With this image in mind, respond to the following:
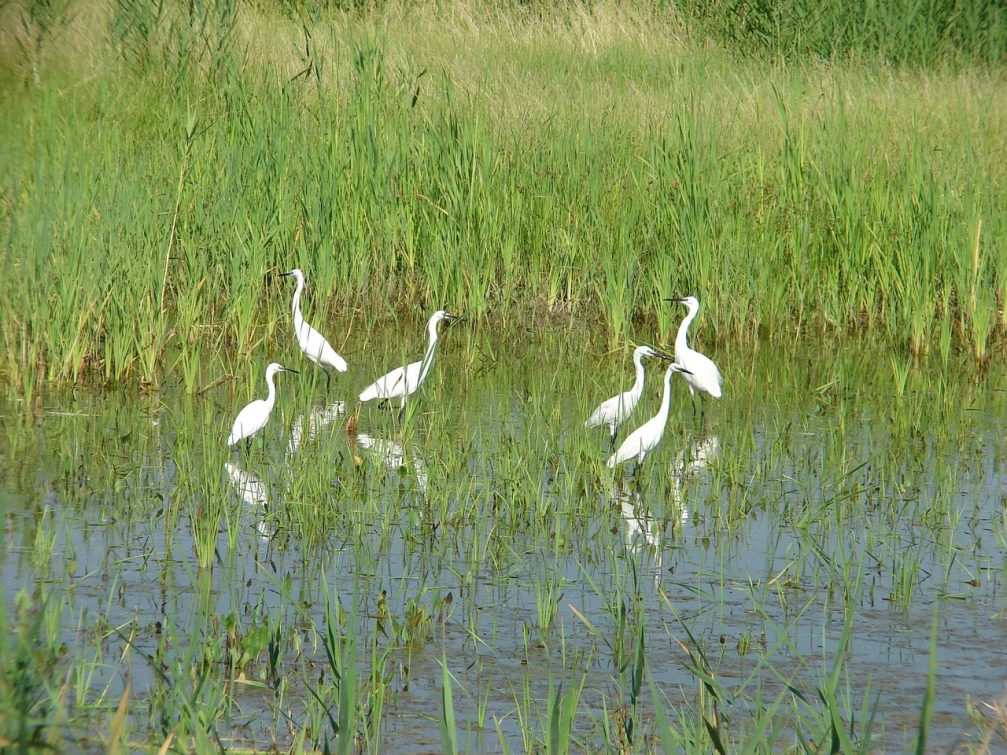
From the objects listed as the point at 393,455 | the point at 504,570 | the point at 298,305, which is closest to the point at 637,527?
the point at 504,570

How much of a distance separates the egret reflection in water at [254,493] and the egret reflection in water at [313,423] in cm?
21

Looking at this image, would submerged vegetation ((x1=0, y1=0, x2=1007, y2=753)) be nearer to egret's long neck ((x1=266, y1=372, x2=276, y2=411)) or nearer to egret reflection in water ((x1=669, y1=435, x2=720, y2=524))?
egret reflection in water ((x1=669, y1=435, x2=720, y2=524))

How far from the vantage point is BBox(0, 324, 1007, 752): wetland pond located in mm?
3273

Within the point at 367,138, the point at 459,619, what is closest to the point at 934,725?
the point at 459,619

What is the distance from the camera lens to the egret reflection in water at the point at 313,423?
569 centimetres

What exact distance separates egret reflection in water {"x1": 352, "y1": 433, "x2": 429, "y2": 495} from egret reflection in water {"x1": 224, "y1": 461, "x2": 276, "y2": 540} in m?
0.57

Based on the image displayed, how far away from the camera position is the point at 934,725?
348cm

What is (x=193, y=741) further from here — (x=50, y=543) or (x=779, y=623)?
(x=779, y=623)

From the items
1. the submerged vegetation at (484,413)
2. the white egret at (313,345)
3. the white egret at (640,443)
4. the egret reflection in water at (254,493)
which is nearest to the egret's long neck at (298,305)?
the white egret at (313,345)

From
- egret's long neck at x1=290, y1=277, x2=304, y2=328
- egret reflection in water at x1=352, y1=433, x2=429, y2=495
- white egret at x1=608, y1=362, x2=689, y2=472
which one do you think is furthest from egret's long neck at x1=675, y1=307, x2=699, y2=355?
egret's long neck at x1=290, y1=277, x2=304, y2=328

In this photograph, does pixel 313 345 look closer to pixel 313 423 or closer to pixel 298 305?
pixel 298 305

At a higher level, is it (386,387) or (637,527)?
(386,387)

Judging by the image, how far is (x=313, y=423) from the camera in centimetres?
657

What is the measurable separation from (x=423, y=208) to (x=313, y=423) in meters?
2.35
